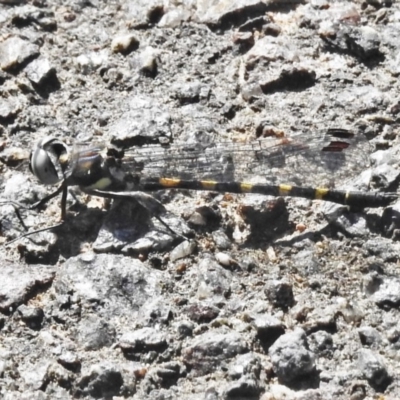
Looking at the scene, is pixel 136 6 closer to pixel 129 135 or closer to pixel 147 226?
pixel 129 135

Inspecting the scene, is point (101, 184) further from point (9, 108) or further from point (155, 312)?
point (155, 312)

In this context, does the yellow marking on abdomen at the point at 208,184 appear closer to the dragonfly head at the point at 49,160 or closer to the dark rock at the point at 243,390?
the dragonfly head at the point at 49,160

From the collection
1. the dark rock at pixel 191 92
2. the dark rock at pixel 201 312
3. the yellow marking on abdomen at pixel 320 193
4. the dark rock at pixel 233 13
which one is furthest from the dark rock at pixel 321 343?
the dark rock at pixel 233 13

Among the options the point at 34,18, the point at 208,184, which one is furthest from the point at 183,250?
the point at 34,18

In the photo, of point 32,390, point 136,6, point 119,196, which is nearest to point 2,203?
point 119,196

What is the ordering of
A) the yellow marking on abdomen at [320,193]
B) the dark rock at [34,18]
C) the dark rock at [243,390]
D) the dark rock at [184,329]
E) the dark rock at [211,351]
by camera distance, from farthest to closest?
the dark rock at [34,18]
the yellow marking on abdomen at [320,193]
the dark rock at [184,329]
the dark rock at [211,351]
the dark rock at [243,390]

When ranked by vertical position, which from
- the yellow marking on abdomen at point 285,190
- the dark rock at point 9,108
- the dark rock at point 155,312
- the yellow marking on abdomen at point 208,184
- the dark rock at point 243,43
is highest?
the dark rock at point 243,43

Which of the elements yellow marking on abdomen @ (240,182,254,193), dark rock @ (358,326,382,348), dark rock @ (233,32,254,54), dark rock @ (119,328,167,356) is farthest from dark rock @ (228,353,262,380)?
dark rock @ (233,32,254,54)
